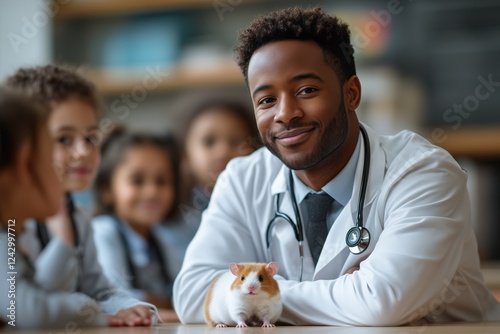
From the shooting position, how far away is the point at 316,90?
1.11 meters

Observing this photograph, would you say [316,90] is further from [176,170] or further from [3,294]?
[176,170]

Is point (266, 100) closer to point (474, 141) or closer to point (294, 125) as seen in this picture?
point (294, 125)

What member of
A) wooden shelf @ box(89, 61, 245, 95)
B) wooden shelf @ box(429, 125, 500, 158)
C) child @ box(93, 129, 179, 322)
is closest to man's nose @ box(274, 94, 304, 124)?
child @ box(93, 129, 179, 322)

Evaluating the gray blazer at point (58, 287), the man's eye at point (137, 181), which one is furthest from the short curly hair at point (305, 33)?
the man's eye at point (137, 181)

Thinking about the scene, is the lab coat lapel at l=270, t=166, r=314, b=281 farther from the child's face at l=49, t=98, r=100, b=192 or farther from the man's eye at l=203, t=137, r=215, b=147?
the man's eye at l=203, t=137, r=215, b=147

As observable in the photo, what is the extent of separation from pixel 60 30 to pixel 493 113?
6.80ft

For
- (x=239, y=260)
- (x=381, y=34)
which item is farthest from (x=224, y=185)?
(x=381, y=34)

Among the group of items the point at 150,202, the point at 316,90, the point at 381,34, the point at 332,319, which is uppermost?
the point at 381,34

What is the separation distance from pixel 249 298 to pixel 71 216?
1.89 feet

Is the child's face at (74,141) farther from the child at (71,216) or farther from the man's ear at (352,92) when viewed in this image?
the man's ear at (352,92)

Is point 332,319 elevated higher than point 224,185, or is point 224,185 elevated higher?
point 224,185

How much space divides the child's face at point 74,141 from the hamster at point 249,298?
55 centimetres

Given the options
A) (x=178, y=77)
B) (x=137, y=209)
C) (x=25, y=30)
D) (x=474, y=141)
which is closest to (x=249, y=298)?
(x=137, y=209)

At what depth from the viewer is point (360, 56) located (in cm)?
351
